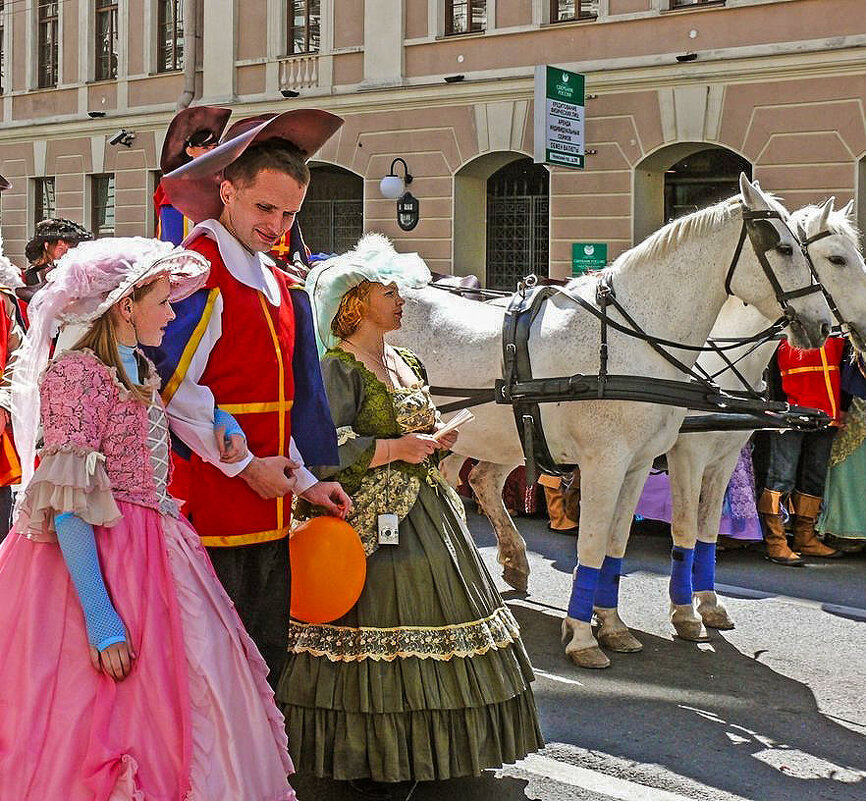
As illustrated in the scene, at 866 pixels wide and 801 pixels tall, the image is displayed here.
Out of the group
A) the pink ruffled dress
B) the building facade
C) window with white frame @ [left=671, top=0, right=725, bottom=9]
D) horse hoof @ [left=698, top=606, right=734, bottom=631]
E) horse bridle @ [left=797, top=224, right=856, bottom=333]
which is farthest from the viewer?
window with white frame @ [left=671, top=0, right=725, bottom=9]

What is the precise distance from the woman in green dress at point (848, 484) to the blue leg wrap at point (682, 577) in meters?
2.71

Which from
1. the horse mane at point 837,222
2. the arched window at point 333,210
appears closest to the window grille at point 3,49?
the arched window at point 333,210

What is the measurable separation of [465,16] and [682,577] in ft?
40.8

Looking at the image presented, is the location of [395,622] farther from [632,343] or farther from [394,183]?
[394,183]

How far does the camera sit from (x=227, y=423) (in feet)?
10.4

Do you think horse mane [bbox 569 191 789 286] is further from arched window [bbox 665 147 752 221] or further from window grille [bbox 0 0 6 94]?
window grille [bbox 0 0 6 94]

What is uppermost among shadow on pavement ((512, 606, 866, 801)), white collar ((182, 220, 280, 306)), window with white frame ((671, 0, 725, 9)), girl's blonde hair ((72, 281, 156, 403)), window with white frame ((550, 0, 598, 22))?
window with white frame ((550, 0, 598, 22))

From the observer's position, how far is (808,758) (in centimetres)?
459

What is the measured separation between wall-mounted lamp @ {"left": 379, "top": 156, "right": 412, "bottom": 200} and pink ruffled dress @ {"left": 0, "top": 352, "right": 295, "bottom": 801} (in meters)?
14.4

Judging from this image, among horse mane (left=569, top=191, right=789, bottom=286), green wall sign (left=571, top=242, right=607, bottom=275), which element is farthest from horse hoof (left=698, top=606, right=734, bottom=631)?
green wall sign (left=571, top=242, right=607, bottom=275)

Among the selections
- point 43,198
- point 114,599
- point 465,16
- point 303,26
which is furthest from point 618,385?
point 43,198

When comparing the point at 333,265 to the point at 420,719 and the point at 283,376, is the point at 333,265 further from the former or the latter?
the point at 420,719

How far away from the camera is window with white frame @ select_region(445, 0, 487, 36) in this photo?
1678cm

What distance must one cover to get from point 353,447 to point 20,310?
7.66ft
